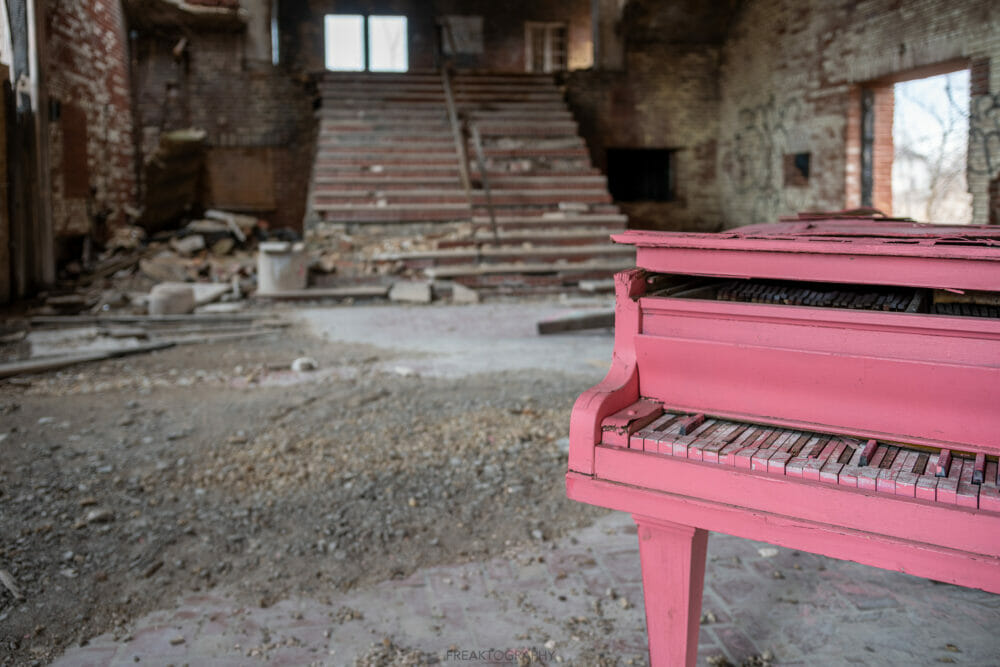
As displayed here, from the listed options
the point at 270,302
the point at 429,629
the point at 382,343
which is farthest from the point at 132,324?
the point at 429,629

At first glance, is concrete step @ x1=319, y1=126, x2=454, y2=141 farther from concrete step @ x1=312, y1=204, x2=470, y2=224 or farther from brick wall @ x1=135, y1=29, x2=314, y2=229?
brick wall @ x1=135, y1=29, x2=314, y2=229

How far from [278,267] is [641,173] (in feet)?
27.0

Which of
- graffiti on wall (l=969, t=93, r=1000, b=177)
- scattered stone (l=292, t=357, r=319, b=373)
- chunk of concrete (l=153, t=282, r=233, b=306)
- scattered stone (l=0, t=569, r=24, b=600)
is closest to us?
scattered stone (l=0, t=569, r=24, b=600)

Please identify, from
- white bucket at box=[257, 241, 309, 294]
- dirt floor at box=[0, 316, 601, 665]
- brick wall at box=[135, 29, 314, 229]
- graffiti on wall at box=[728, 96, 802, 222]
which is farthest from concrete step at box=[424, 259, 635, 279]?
brick wall at box=[135, 29, 314, 229]

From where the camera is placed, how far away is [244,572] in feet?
9.29

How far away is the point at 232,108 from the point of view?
1377 cm

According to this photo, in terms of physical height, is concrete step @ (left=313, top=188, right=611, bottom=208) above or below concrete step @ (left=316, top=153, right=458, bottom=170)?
below

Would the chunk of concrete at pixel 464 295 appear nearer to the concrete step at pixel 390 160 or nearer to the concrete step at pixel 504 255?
the concrete step at pixel 504 255

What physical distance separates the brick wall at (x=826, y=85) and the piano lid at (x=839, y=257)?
26.7 ft

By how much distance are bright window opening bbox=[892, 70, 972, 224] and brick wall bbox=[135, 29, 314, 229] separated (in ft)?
31.4

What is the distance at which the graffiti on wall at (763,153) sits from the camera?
12.3 metres

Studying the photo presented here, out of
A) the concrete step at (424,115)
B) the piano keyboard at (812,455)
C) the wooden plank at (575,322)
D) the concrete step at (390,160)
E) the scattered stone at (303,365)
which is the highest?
the concrete step at (424,115)

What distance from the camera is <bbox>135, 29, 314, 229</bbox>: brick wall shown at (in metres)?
13.5

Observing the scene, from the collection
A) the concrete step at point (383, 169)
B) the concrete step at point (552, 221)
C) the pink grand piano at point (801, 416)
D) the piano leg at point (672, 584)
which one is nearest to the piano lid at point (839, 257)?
the pink grand piano at point (801, 416)
